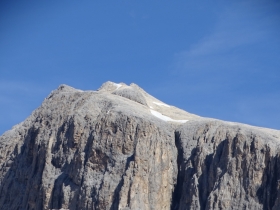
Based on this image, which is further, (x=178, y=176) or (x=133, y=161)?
(x=178, y=176)

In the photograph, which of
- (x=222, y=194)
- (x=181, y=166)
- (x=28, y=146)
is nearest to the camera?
(x=222, y=194)

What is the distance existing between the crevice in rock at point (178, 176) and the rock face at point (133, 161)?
0.32 ft

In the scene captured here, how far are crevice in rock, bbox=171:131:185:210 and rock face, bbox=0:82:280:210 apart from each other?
0.32 ft

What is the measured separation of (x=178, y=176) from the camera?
88875mm

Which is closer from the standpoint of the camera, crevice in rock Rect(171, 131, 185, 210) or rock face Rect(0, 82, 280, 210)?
rock face Rect(0, 82, 280, 210)

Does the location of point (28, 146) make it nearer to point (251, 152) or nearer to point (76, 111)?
point (76, 111)

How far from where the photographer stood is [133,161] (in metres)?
85.8

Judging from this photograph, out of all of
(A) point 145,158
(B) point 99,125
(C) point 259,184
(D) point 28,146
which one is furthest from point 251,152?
(D) point 28,146

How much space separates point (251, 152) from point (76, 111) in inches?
776

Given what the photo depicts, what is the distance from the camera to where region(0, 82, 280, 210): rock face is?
83.8 m

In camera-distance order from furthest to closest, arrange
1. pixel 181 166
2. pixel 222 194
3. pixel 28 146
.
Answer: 1. pixel 28 146
2. pixel 181 166
3. pixel 222 194

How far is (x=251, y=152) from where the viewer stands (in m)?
84.6

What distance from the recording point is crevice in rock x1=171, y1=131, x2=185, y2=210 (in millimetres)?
86938

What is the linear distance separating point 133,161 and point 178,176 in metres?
5.68
